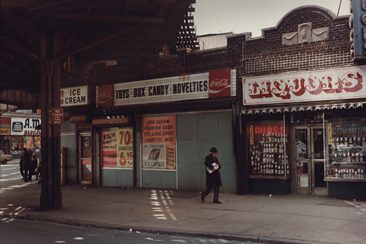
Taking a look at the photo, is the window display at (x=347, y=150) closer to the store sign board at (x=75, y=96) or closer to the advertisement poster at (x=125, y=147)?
the advertisement poster at (x=125, y=147)

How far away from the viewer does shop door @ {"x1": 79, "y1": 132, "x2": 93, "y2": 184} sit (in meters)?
21.2

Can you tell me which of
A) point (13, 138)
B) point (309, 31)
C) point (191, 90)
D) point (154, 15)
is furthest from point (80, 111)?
point (13, 138)

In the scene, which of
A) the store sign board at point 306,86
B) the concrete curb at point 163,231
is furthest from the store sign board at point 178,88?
the concrete curb at point 163,231

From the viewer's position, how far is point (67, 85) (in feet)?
71.3

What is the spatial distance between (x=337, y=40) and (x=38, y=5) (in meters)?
8.39

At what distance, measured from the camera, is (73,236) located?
33.3ft

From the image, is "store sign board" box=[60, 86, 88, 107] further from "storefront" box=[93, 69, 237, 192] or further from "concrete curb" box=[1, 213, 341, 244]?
"concrete curb" box=[1, 213, 341, 244]

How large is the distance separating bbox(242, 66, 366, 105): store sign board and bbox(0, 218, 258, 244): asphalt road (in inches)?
255

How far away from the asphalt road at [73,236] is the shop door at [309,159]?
6.52m

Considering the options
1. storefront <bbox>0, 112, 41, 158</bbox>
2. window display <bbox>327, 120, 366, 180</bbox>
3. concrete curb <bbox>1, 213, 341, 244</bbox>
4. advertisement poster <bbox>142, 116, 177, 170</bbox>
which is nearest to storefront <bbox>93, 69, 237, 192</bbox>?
advertisement poster <bbox>142, 116, 177, 170</bbox>

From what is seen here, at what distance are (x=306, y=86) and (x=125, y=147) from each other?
8122mm

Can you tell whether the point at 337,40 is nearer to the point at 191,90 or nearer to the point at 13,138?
the point at 191,90

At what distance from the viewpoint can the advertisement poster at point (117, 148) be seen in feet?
64.2

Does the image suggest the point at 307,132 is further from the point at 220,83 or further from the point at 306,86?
the point at 220,83
